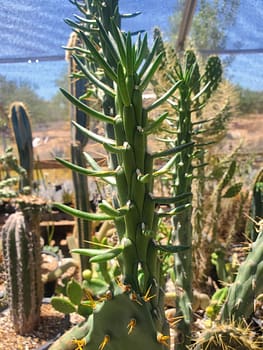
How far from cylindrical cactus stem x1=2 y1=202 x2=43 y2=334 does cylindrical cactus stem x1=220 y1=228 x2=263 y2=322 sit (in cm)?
72

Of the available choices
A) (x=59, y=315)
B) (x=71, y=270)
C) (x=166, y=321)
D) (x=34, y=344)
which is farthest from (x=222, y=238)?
(x=166, y=321)

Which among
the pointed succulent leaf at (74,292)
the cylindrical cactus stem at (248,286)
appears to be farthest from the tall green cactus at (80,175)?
the cylindrical cactus stem at (248,286)

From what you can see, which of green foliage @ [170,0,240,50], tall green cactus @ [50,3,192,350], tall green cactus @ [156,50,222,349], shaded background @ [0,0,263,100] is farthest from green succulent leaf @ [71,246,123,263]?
green foliage @ [170,0,240,50]

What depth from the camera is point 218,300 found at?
1119 mm

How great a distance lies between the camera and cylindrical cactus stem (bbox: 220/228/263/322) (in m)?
0.61

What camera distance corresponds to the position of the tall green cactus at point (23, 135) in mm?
1760

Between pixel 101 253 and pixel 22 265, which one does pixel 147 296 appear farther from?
pixel 22 265

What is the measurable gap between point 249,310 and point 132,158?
0.37m

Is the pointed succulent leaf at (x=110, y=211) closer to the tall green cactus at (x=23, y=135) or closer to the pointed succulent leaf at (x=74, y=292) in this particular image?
the pointed succulent leaf at (x=74, y=292)

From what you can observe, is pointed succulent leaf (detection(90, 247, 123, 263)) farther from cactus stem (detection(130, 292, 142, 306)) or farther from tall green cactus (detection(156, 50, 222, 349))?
tall green cactus (detection(156, 50, 222, 349))

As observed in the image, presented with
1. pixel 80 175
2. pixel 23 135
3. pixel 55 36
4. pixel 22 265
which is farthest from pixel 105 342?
pixel 55 36

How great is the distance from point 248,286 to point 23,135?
1381 millimetres

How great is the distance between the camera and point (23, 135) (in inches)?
69.7

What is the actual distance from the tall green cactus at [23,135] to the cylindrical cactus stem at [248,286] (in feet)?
4.18
